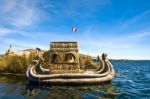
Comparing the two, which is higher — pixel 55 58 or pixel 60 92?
pixel 55 58

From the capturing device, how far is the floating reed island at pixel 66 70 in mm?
22438

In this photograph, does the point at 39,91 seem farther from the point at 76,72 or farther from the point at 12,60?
the point at 12,60

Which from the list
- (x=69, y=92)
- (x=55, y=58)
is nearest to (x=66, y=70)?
(x=55, y=58)

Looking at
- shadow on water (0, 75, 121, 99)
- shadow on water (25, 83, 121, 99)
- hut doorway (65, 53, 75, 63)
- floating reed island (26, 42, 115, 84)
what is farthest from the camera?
hut doorway (65, 53, 75, 63)

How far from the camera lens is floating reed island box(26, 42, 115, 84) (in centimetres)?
2244

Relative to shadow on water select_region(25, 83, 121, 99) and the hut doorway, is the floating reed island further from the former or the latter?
shadow on water select_region(25, 83, 121, 99)

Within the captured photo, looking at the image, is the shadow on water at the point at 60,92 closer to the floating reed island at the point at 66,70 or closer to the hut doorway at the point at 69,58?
the floating reed island at the point at 66,70

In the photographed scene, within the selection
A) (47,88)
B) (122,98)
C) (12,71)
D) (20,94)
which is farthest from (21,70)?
(122,98)

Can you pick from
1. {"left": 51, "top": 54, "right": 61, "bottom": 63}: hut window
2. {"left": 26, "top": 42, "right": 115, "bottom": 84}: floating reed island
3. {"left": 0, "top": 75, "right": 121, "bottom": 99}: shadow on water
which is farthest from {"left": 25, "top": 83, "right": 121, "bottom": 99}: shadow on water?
{"left": 51, "top": 54, "right": 61, "bottom": 63}: hut window

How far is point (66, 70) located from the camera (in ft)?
80.9

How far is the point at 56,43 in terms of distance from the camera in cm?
2594

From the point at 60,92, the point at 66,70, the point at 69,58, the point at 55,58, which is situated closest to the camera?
the point at 60,92

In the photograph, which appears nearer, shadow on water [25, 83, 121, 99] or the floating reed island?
shadow on water [25, 83, 121, 99]

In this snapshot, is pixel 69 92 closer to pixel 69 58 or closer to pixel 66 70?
pixel 66 70
